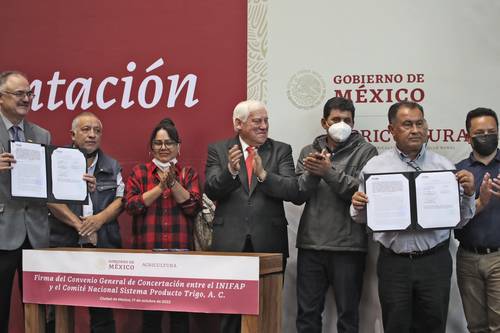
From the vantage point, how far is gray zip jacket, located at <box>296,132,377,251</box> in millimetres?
3736

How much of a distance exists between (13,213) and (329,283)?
6.09ft

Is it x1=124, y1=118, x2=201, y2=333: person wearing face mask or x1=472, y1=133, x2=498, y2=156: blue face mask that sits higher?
x1=472, y1=133, x2=498, y2=156: blue face mask

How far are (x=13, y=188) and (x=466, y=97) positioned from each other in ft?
9.18

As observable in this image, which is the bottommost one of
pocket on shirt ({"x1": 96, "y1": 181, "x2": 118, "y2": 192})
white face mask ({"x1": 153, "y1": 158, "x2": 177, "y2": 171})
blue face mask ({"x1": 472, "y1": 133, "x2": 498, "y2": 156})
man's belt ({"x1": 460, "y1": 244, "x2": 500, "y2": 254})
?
man's belt ({"x1": 460, "y1": 244, "x2": 500, "y2": 254})

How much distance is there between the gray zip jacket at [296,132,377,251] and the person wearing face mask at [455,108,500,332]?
574 mm

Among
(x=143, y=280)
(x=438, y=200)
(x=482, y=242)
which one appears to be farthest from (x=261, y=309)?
(x=482, y=242)

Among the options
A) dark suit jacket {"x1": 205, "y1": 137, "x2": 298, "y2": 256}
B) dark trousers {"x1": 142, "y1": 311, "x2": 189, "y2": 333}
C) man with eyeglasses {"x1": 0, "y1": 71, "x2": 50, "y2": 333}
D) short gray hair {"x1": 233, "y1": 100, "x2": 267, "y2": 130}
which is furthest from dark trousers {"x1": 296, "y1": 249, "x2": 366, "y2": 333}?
man with eyeglasses {"x1": 0, "y1": 71, "x2": 50, "y2": 333}

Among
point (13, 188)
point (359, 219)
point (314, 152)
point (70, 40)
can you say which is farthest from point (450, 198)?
point (70, 40)

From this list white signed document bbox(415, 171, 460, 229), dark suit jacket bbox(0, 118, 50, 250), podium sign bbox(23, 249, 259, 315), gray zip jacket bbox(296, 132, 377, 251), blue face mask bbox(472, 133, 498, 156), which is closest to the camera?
podium sign bbox(23, 249, 259, 315)

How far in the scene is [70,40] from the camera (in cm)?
499

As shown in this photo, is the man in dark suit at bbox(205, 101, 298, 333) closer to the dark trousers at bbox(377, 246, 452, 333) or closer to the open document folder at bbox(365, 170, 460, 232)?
the open document folder at bbox(365, 170, 460, 232)

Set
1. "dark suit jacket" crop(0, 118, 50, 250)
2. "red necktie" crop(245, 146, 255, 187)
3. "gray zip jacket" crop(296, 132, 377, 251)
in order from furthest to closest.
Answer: "red necktie" crop(245, 146, 255, 187)
"gray zip jacket" crop(296, 132, 377, 251)
"dark suit jacket" crop(0, 118, 50, 250)

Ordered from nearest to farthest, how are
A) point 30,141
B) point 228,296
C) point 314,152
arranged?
point 228,296 → point 30,141 → point 314,152

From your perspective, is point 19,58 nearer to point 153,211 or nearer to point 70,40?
point 70,40
